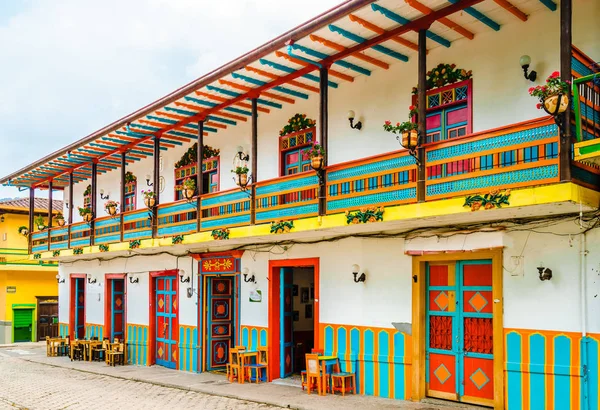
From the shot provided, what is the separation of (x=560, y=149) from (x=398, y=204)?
8.94ft

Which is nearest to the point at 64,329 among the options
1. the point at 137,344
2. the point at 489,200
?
the point at 137,344

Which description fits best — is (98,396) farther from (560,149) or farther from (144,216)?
(560,149)

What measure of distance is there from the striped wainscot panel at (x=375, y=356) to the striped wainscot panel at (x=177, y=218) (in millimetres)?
4357

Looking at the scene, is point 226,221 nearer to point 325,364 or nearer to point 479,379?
point 325,364

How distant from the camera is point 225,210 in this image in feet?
44.6

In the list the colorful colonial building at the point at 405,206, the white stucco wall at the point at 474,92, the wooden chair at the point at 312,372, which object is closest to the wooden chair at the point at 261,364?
the colorful colonial building at the point at 405,206

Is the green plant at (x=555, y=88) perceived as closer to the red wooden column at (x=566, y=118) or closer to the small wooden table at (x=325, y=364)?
the red wooden column at (x=566, y=118)

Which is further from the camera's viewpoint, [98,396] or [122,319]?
[122,319]

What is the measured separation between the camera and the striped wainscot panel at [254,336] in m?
14.2

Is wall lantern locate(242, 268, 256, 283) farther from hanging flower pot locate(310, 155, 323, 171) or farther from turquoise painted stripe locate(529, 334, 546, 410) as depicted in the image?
turquoise painted stripe locate(529, 334, 546, 410)

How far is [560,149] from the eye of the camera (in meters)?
7.71

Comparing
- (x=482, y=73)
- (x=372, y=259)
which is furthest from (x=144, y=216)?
(x=482, y=73)

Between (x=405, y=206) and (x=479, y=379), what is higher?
(x=405, y=206)

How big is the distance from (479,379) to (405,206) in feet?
10.4
